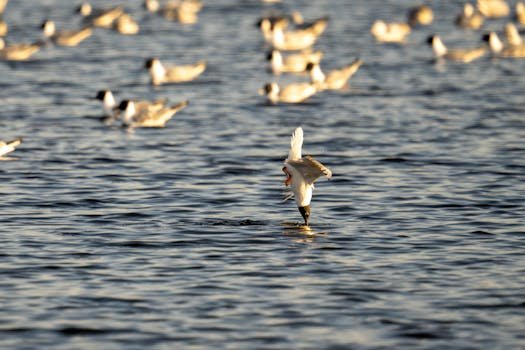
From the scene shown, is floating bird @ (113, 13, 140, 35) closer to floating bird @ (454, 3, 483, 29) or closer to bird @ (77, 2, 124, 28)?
bird @ (77, 2, 124, 28)

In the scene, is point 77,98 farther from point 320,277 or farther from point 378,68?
point 320,277

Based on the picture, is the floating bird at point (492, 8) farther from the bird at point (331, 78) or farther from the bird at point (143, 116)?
the bird at point (143, 116)

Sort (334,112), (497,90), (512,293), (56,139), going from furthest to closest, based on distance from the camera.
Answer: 1. (497,90)
2. (334,112)
3. (56,139)
4. (512,293)

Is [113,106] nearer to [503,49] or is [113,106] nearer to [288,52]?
[503,49]

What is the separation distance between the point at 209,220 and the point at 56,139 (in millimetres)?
8263

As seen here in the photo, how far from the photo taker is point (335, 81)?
30.8 meters

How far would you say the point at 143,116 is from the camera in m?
25.5

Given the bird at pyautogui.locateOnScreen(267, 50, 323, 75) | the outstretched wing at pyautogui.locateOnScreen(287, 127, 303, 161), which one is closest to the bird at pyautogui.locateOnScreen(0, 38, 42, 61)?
the bird at pyautogui.locateOnScreen(267, 50, 323, 75)

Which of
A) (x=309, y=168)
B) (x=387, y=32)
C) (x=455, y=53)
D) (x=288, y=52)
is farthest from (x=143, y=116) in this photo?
(x=288, y=52)

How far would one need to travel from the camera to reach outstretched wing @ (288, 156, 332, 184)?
14.6 metres

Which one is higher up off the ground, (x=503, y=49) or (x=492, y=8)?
(x=492, y=8)

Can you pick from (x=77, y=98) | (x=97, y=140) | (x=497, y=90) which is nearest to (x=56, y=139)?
(x=97, y=140)

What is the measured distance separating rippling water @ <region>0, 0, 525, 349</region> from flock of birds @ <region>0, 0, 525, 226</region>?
1.39 feet

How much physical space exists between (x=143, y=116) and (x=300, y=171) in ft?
35.7
